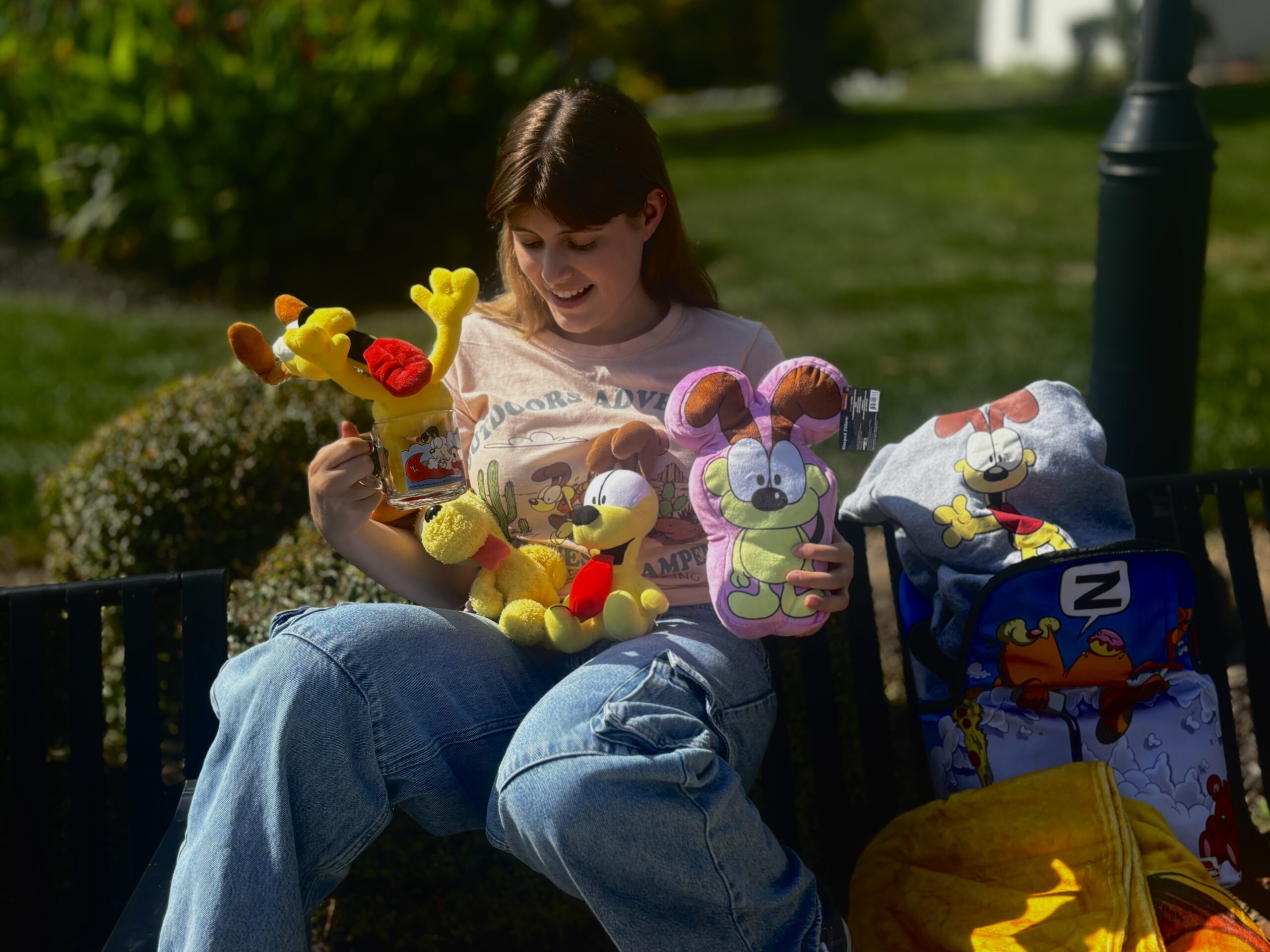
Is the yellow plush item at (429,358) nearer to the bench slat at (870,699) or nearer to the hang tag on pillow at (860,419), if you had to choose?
the hang tag on pillow at (860,419)

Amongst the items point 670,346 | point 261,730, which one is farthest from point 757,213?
point 261,730

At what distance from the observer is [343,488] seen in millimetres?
2186

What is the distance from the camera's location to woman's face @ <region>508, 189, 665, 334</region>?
7.54ft

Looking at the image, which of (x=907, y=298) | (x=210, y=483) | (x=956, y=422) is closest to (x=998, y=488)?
(x=956, y=422)

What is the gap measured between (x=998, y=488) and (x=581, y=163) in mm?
981

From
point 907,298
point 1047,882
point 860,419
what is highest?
point 860,419

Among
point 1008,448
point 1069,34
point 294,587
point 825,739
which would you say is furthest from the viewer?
point 1069,34

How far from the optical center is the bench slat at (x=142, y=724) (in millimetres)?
2355

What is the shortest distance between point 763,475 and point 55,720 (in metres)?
1.88

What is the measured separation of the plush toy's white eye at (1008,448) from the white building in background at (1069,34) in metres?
15.6

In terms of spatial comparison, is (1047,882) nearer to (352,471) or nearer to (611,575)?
(611,575)

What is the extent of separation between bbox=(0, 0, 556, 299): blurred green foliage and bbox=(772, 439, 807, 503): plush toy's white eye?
640cm

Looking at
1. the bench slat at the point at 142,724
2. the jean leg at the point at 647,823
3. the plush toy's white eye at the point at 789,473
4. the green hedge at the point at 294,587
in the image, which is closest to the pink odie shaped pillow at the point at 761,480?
the plush toy's white eye at the point at 789,473

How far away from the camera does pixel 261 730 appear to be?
193 centimetres
